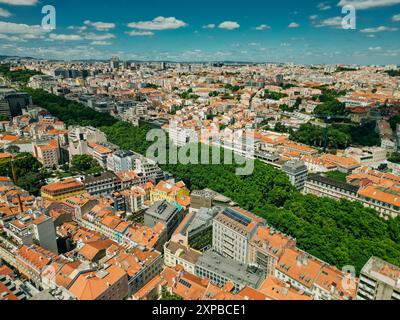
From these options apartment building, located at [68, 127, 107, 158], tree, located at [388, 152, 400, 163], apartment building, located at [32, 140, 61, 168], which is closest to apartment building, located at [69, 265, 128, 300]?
apartment building, located at [32, 140, 61, 168]

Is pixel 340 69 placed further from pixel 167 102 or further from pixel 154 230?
pixel 154 230

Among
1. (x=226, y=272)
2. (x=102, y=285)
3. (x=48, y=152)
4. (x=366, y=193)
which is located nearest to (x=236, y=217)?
(x=226, y=272)

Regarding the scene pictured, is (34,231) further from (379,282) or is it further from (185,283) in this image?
(379,282)

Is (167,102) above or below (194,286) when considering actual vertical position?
above

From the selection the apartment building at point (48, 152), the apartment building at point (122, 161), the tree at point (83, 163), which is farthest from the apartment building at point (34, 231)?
the apartment building at point (48, 152)

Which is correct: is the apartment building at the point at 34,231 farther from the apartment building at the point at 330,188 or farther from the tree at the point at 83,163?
the apartment building at the point at 330,188
